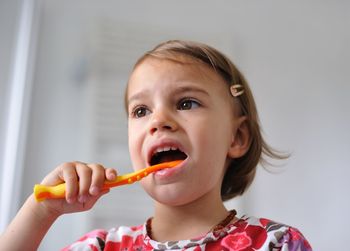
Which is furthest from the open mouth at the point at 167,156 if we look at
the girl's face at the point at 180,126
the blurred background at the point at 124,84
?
the blurred background at the point at 124,84

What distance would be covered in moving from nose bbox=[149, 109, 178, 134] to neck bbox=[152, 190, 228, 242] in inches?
5.3

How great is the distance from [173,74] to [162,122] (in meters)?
0.10

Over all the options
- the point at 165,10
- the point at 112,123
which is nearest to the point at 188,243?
the point at 112,123

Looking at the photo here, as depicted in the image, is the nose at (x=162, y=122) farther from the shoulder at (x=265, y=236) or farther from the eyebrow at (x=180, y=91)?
the shoulder at (x=265, y=236)

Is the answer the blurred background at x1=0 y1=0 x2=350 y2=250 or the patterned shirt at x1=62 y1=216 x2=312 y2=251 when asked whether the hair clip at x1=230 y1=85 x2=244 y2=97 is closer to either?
the patterned shirt at x1=62 y1=216 x2=312 y2=251

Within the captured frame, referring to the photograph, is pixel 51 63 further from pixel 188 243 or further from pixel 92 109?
pixel 188 243

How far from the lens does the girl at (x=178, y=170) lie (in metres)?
0.58

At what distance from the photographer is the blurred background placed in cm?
107

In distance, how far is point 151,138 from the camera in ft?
1.94

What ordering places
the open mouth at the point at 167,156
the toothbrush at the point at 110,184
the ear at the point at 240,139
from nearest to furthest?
the toothbrush at the point at 110,184
the open mouth at the point at 167,156
the ear at the point at 240,139

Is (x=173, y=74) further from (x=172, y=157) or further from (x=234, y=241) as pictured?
(x=234, y=241)

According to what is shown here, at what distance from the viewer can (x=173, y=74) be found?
0.64 metres

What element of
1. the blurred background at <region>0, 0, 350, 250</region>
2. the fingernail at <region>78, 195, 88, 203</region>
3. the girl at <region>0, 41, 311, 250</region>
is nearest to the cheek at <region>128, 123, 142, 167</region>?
the girl at <region>0, 41, 311, 250</region>

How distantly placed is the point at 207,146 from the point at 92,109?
2.02ft
